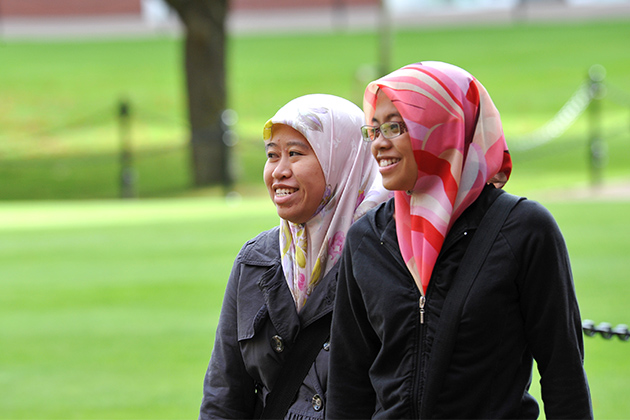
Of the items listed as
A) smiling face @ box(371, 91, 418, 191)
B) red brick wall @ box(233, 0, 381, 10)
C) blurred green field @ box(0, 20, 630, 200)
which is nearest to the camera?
smiling face @ box(371, 91, 418, 191)

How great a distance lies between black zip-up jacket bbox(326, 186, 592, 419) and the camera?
260cm

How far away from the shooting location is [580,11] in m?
51.2

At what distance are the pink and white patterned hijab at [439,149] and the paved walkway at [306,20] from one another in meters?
46.6

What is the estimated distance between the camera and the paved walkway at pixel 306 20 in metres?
50.0

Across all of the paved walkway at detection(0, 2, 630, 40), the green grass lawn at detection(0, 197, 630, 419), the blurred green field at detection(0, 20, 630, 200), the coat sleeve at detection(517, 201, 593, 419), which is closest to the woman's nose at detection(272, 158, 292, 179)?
the coat sleeve at detection(517, 201, 593, 419)

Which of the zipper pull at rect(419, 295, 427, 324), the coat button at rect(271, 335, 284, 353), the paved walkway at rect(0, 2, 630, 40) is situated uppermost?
the paved walkway at rect(0, 2, 630, 40)

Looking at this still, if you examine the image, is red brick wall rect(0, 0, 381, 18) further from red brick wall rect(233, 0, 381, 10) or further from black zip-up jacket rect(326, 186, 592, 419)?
black zip-up jacket rect(326, 186, 592, 419)

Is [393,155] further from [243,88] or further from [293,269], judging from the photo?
[243,88]

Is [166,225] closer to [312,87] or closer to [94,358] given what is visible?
[94,358]

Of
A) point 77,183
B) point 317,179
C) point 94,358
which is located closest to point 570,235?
point 94,358

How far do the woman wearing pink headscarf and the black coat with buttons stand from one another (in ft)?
1.17

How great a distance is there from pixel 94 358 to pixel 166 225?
646 centimetres

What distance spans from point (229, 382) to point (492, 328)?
1102 millimetres

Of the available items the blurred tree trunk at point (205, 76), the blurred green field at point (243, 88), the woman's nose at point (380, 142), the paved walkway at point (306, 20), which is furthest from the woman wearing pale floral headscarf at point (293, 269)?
the paved walkway at point (306, 20)
